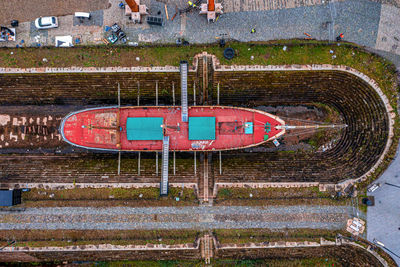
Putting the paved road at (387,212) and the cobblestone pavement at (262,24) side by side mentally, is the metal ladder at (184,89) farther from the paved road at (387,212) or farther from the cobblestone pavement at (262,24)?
the paved road at (387,212)

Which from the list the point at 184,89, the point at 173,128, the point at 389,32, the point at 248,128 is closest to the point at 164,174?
the point at 173,128

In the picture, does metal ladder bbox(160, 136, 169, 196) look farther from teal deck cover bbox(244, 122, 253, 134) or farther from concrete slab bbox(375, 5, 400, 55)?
concrete slab bbox(375, 5, 400, 55)

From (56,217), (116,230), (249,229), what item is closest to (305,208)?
(249,229)

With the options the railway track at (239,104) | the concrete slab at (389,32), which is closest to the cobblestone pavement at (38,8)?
the railway track at (239,104)

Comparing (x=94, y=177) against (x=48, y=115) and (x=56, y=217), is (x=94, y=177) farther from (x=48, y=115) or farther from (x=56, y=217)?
(x=48, y=115)

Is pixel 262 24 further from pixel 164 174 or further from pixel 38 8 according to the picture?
pixel 38 8
